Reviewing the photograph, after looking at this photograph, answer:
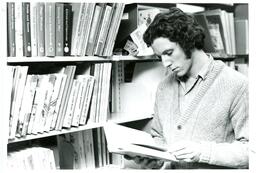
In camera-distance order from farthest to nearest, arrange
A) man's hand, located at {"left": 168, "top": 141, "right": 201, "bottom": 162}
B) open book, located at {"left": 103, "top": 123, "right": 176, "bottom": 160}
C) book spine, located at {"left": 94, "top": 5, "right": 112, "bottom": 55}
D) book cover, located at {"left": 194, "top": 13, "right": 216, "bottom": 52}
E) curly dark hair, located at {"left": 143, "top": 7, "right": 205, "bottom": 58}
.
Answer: book cover, located at {"left": 194, "top": 13, "right": 216, "bottom": 52}
book spine, located at {"left": 94, "top": 5, "right": 112, "bottom": 55}
curly dark hair, located at {"left": 143, "top": 7, "right": 205, "bottom": 58}
man's hand, located at {"left": 168, "top": 141, "right": 201, "bottom": 162}
open book, located at {"left": 103, "top": 123, "right": 176, "bottom": 160}

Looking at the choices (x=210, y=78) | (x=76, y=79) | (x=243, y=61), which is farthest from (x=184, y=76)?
(x=243, y=61)

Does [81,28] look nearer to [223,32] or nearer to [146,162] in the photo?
[146,162]

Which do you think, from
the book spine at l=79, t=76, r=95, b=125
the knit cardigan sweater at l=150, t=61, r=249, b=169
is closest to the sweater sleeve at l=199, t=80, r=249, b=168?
the knit cardigan sweater at l=150, t=61, r=249, b=169

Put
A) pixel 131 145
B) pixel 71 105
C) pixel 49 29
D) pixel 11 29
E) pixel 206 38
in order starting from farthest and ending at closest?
pixel 206 38 → pixel 71 105 → pixel 49 29 → pixel 11 29 → pixel 131 145

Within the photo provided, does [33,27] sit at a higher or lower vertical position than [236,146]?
higher

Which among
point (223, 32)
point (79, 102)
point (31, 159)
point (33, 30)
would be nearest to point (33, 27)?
point (33, 30)

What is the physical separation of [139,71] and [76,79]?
21.0 inches

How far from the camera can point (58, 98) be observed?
133 cm

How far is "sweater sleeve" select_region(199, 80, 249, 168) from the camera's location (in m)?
1.18

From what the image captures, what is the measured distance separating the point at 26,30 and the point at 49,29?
89mm

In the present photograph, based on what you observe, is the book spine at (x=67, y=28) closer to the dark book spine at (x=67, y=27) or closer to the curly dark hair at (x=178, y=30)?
the dark book spine at (x=67, y=27)

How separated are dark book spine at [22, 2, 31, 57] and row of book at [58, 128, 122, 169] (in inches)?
17.7

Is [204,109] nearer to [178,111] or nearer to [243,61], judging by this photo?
[178,111]

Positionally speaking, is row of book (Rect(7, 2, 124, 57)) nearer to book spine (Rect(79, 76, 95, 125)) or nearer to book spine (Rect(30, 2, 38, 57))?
book spine (Rect(30, 2, 38, 57))
